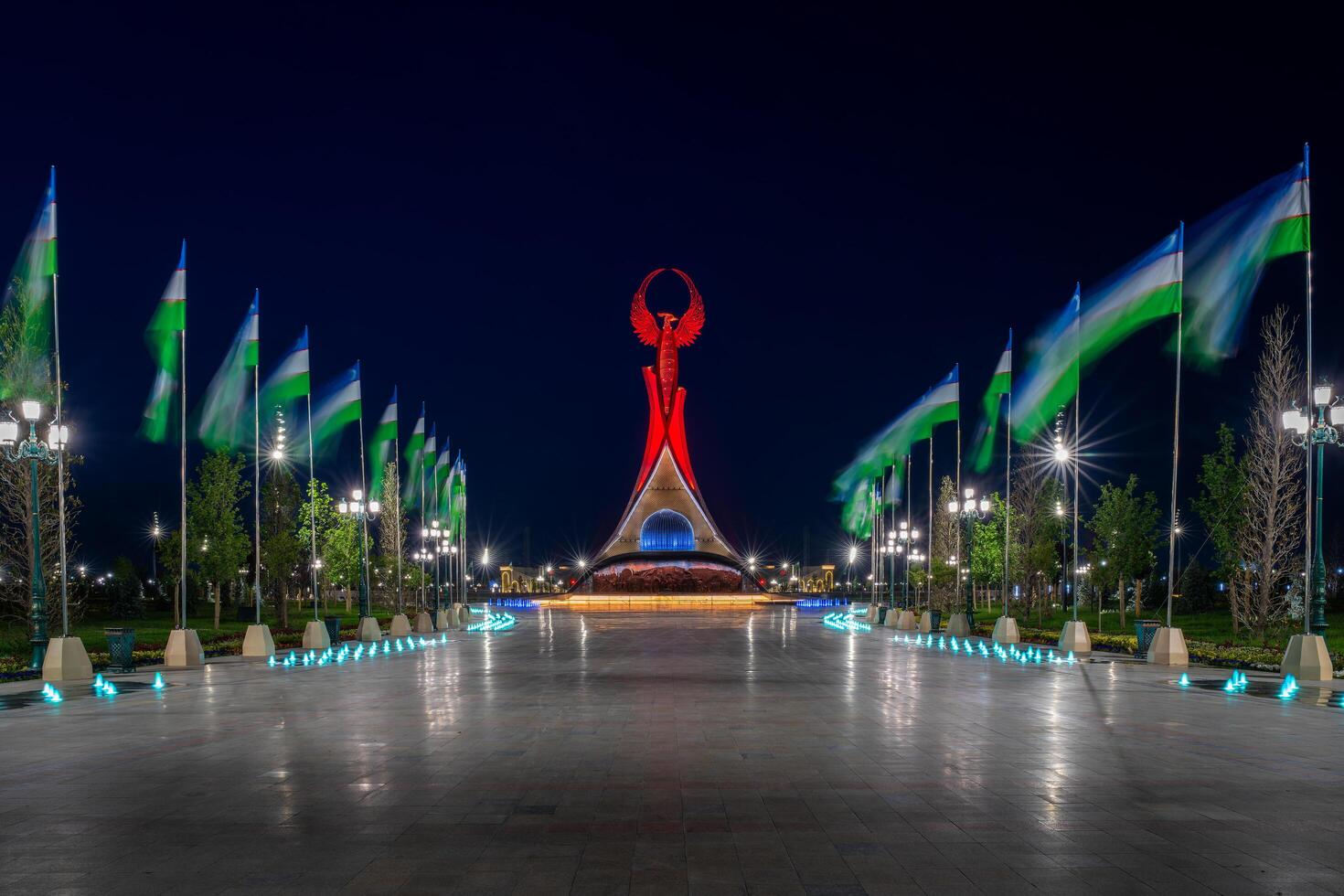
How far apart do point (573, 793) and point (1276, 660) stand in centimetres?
1940

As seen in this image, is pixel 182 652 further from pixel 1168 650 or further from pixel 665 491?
pixel 665 491

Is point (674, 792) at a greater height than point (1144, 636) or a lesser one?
greater

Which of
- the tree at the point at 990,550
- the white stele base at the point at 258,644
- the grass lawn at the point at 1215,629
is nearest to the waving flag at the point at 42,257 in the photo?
the white stele base at the point at 258,644

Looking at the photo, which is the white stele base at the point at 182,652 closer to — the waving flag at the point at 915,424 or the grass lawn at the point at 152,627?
the grass lawn at the point at 152,627

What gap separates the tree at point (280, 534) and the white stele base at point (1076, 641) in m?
30.8

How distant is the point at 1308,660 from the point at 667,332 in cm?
7877

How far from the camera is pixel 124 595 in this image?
160 ft

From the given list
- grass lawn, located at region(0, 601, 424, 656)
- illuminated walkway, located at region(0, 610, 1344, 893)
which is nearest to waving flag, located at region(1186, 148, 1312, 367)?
illuminated walkway, located at region(0, 610, 1344, 893)

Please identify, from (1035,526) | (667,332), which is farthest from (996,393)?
(667,332)

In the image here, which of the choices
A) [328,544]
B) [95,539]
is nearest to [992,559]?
[328,544]

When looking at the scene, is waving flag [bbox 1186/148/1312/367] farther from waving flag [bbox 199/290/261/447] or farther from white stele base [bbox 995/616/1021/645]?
waving flag [bbox 199/290/261/447]

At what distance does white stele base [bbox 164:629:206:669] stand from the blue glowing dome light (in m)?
75.3

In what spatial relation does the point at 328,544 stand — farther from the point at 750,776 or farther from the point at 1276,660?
the point at 750,776

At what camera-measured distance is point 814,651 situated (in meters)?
27.3
